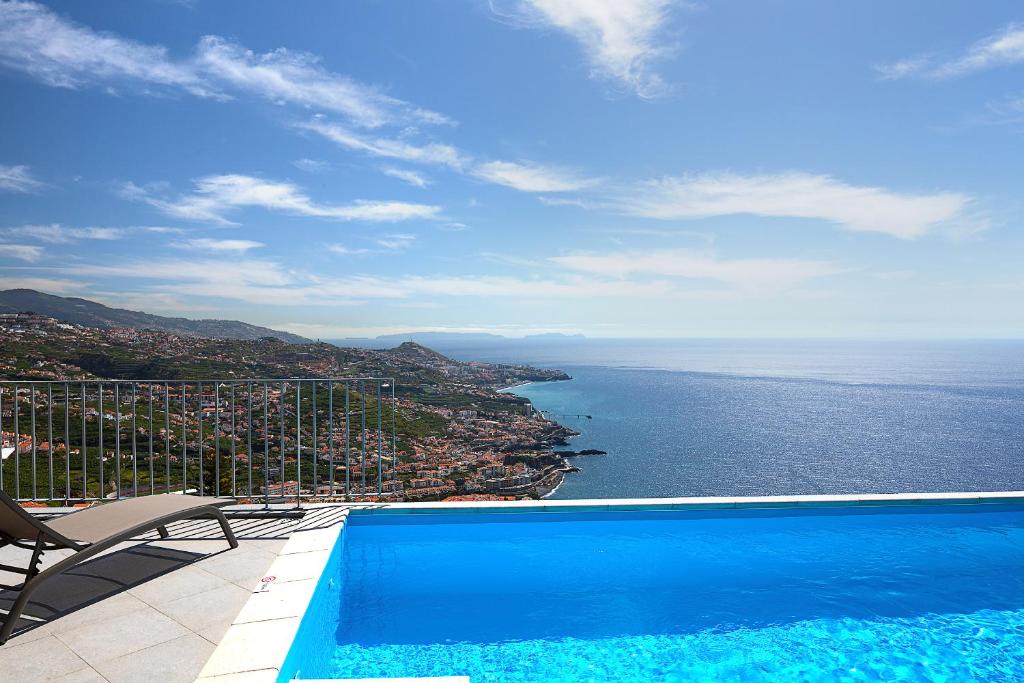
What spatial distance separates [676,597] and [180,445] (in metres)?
4.23

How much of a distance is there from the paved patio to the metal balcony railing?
2.63ft

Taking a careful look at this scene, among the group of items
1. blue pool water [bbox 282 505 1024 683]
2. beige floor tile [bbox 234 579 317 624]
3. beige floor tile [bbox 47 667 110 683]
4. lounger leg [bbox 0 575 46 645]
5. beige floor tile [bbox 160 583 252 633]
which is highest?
lounger leg [bbox 0 575 46 645]

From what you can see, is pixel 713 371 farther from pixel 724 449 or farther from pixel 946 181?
pixel 946 181

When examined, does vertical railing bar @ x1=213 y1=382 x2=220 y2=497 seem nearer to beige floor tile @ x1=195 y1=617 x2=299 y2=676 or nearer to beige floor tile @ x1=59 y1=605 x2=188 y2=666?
beige floor tile @ x1=59 y1=605 x2=188 y2=666

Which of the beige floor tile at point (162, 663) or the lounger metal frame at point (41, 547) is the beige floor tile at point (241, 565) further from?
Answer: the beige floor tile at point (162, 663)

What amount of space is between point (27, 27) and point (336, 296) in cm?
1710

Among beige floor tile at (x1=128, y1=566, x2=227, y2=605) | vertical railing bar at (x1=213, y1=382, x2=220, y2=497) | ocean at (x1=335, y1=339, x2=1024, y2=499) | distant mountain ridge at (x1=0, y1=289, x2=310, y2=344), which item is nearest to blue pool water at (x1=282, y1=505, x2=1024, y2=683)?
beige floor tile at (x1=128, y1=566, x2=227, y2=605)

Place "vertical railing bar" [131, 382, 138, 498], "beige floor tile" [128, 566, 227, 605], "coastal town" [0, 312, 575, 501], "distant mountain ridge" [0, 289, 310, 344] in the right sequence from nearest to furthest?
"beige floor tile" [128, 566, 227, 605]
"vertical railing bar" [131, 382, 138, 498]
"coastal town" [0, 312, 575, 501]
"distant mountain ridge" [0, 289, 310, 344]

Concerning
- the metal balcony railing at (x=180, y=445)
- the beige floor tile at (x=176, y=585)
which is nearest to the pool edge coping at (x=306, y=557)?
the beige floor tile at (x=176, y=585)

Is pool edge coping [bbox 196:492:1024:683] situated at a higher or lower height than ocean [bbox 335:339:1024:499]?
higher

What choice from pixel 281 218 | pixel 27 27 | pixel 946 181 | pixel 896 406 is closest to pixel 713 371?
pixel 896 406

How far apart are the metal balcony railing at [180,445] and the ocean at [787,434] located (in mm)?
10002

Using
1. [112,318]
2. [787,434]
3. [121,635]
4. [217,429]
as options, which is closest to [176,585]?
[121,635]

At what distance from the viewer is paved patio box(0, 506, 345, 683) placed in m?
2.38
